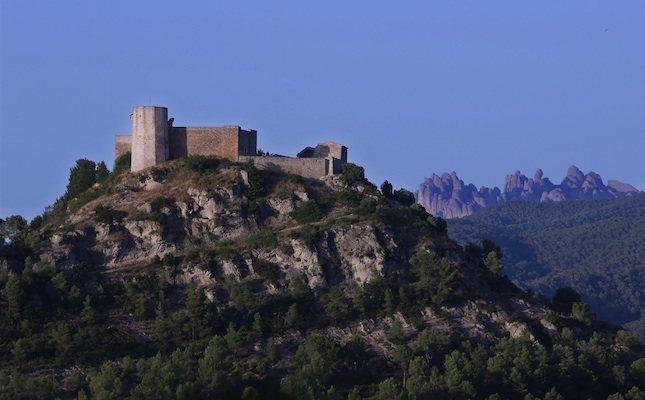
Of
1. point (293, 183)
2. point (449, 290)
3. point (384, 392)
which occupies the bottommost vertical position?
point (384, 392)

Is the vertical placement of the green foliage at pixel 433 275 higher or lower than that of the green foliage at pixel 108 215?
lower

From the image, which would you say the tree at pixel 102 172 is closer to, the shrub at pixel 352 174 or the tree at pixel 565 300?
the shrub at pixel 352 174

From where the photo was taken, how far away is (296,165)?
96.4 m

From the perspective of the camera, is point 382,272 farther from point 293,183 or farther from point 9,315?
point 9,315

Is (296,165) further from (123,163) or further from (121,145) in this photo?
(121,145)

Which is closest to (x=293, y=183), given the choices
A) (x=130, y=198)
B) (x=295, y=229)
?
(x=295, y=229)

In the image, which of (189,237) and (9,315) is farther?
(189,237)

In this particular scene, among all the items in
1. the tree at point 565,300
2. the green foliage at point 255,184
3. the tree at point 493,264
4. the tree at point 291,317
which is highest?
the green foliage at point 255,184

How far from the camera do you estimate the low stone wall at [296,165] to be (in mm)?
96188

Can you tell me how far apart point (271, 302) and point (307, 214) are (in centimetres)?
688

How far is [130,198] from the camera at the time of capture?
Result: 93750 millimetres

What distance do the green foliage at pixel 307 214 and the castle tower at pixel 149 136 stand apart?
8.37 meters

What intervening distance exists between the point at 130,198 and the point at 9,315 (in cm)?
1134

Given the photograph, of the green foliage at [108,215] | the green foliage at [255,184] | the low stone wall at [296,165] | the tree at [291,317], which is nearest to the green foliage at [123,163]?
the green foliage at [108,215]
